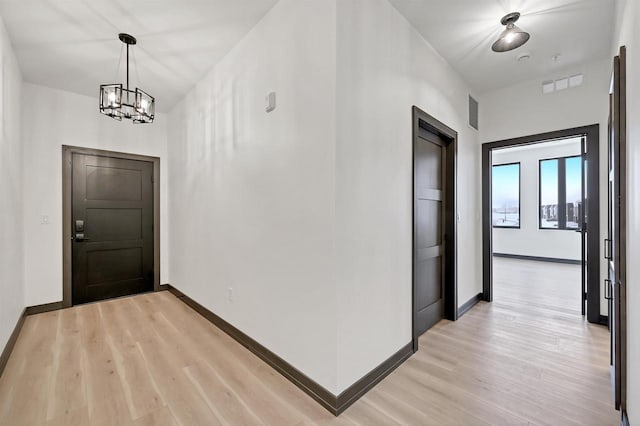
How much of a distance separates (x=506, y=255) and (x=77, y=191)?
9.43 m

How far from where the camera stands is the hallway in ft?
5.75

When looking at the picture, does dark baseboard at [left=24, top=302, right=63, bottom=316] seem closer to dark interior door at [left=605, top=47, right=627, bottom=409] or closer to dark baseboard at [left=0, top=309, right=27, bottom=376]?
dark baseboard at [left=0, top=309, right=27, bottom=376]

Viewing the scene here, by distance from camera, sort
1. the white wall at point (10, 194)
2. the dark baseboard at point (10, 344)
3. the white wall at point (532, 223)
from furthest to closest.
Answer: the white wall at point (532, 223)
the white wall at point (10, 194)
the dark baseboard at point (10, 344)

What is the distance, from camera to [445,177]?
3.33 metres

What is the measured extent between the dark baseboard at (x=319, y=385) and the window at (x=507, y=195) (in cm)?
700

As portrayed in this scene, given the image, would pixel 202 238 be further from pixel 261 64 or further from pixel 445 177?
pixel 445 177

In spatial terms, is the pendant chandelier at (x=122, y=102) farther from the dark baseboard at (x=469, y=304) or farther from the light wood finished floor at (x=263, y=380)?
the dark baseboard at (x=469, y=304)

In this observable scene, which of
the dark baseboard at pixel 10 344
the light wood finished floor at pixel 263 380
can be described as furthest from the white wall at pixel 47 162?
the light wood finished floor at pixel 263 380

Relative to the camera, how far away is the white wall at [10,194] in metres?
2.42

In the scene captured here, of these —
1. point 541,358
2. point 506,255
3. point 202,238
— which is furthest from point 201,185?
point 506,255

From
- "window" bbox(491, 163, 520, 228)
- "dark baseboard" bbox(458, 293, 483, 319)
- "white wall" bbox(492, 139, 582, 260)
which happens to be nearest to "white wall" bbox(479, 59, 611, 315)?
"dark baseboard" bbox(458, 293, 483, 319)

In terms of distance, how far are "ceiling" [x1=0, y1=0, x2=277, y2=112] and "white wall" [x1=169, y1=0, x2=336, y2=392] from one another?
217mm

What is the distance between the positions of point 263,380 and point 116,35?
133 inches

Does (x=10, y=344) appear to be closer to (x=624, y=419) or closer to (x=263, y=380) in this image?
(x=263, y=380)
